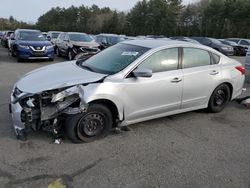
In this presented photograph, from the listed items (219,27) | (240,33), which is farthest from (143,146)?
(219,27)

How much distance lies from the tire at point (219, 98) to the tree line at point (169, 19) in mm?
37199

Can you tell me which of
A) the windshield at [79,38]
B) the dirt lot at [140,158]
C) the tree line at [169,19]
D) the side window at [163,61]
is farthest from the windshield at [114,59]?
the tree line at [169,19]

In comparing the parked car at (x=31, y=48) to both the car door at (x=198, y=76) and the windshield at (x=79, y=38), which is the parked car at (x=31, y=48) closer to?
the windshield at (x=79, y=38)

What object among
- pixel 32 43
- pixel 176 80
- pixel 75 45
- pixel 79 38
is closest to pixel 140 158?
pixel 176 80

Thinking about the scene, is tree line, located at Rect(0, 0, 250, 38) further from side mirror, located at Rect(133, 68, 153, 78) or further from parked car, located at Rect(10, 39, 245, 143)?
side mirror, located at Rect(133, 68, 153, 78)

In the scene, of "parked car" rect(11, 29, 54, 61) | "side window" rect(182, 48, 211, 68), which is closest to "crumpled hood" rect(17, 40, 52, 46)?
"parked car" rect(11, 29, 54, 61)

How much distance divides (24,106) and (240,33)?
41.7m

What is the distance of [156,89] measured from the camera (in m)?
4.83

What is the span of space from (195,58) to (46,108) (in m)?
2.93

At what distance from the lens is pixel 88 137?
4402 millimetres

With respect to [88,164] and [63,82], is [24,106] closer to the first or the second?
[63,82]

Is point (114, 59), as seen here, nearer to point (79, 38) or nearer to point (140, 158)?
point (140, 158)

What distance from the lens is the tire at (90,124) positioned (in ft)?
13.9

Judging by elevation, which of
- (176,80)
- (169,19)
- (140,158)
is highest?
(169,19)
